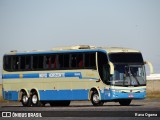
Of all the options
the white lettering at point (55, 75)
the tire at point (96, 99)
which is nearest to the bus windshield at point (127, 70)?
the tire at point (96, 99)

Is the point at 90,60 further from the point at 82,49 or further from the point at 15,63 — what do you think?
the point at 15,63

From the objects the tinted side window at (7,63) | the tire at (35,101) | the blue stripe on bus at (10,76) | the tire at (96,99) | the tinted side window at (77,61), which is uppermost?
the tinted side window at (77,61)

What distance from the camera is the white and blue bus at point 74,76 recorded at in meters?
45.0

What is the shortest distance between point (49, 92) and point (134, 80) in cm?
632

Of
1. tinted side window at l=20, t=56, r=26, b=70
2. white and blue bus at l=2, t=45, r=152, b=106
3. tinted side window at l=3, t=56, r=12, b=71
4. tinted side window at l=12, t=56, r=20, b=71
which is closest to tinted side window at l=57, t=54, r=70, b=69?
white and blue bus at l=2, t=45, r=152, b=106

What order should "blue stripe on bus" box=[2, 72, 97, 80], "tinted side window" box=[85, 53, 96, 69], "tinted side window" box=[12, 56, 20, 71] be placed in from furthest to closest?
"tinted side window" box=[12, 56, 20, 71]
"blue stripe on bus" box=[2, 72, 97, 80]
"tinted side window" box=[85, 53, 96, 69]

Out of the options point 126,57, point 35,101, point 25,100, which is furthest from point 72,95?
point 126,57

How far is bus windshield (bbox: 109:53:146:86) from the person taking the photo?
4484 cm

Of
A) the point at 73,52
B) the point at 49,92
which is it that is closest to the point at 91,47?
the point at 73,52

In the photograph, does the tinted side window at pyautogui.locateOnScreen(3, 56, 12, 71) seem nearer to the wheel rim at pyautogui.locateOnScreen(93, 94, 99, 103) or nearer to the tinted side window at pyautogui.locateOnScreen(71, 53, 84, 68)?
the tinted side window at pyautogui.locateOnScreen(71, 53, 84, 68)

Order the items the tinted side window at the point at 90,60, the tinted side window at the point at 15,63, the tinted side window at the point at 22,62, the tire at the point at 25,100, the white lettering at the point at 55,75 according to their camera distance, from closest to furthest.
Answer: the tinted side window at the point at 90,60
the white lettering at the point at 55,75
the tire at the point at 25,100
the tinted side window at the point at 22,62
the tinted side window at the point at 15,63

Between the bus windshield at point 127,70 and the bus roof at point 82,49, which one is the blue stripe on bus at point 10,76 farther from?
the bus windshield at point 127,70

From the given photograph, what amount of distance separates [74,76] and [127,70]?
3548 mm

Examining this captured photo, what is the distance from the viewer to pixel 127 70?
45.2 meters
